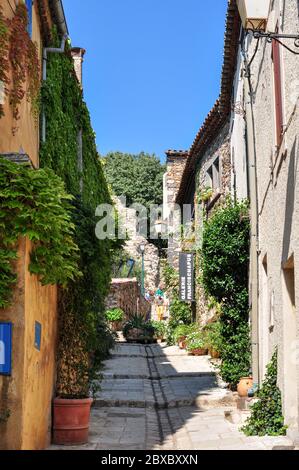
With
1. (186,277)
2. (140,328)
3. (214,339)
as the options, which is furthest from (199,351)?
(140,328)

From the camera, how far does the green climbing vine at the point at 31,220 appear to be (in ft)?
19.1

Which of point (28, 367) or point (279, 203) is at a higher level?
point (279, 203)

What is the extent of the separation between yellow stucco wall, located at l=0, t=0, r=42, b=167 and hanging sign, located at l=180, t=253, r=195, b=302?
12.0 meters

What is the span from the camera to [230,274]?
12242 millimetres

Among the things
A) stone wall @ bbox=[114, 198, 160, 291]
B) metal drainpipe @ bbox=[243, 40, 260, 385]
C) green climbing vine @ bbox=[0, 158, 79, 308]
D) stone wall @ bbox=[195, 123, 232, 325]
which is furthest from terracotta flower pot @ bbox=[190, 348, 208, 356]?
stone wall @ bbox=[114, 198, 160, 291]

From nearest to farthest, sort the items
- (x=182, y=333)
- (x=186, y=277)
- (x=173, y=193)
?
1. (x=186, y=277)
2. (x=182, y=333)
3. (x=173, y=193)

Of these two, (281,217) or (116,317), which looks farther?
(116,317)

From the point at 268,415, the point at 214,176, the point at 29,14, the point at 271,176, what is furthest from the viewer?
the point at 214,176

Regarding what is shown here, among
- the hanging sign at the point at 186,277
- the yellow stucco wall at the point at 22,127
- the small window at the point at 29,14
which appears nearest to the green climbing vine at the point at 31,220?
the yellow stucco wall at the point at 22,127

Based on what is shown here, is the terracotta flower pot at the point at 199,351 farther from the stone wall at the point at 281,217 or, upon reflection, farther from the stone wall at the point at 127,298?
the stone wall at the point at 127,298

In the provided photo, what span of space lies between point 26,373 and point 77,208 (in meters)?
2.82

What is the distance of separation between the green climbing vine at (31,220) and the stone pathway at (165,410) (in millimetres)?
2252

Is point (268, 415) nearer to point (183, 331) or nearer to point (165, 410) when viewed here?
point (165, 410)

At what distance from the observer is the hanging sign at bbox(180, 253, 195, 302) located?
71.7 ft
